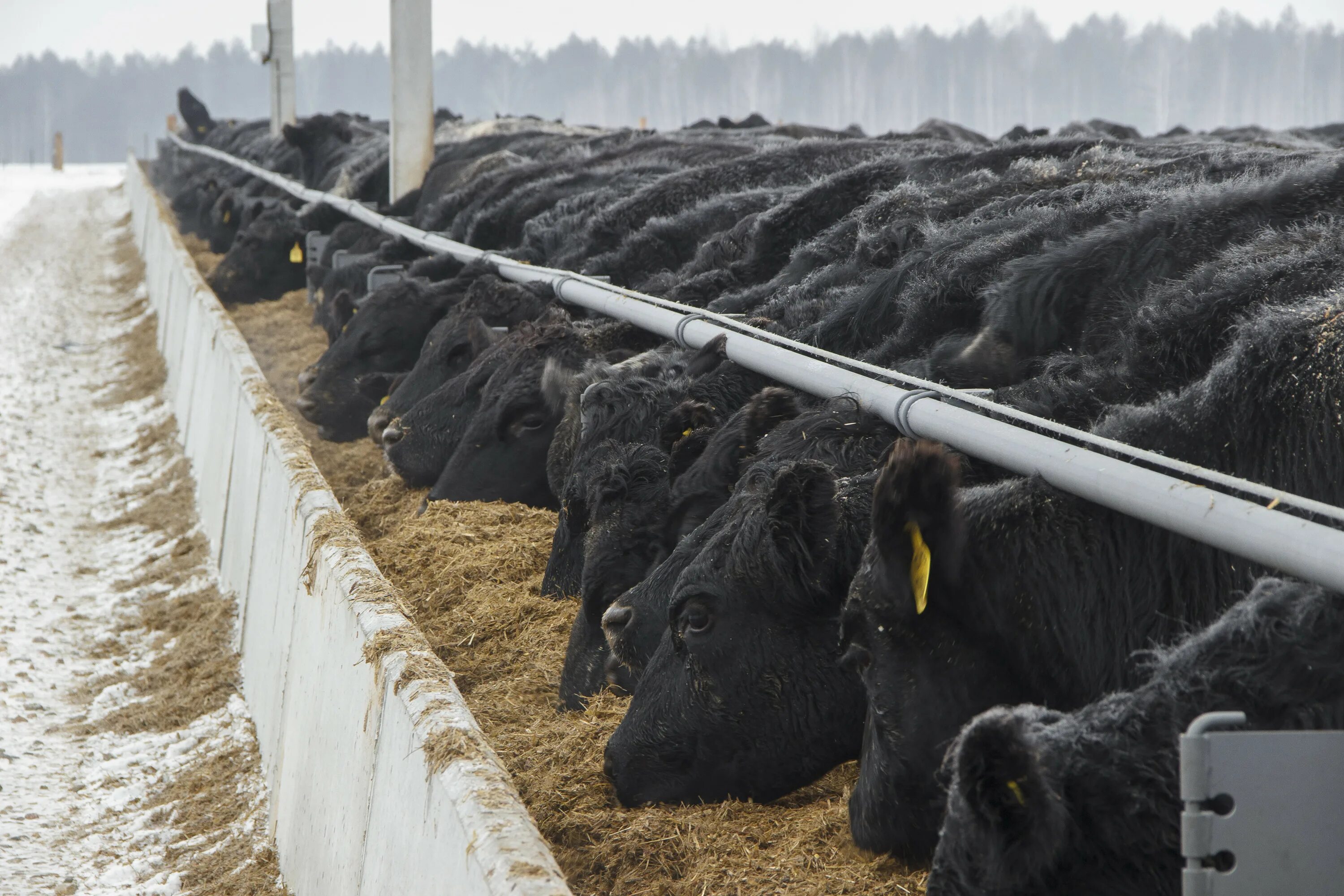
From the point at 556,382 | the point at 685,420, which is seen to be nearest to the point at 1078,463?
the point at 685,420

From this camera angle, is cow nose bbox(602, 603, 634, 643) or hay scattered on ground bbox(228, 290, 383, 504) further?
hay scattered on ground bbox(228, 290, 383, 504)

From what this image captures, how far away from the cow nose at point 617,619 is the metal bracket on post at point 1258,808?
194 centimetres

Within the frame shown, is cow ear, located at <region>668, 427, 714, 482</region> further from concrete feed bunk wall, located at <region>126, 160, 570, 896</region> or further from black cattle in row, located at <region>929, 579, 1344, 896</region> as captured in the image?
black cattle in row, located at <region>929, 579, 1344, 896</region>

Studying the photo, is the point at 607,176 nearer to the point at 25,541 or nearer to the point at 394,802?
the point at 25,541

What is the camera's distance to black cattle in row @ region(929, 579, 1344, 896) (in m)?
1.69

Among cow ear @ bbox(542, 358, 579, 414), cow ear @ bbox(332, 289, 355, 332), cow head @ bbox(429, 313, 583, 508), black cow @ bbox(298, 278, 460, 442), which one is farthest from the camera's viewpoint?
cow ear @ bbox(332, 289, 355, 332)

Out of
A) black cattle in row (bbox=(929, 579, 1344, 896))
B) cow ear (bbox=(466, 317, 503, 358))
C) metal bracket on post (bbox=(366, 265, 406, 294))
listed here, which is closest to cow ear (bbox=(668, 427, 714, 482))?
black cattle in row (bbox=(929, 579, 1344, 896))

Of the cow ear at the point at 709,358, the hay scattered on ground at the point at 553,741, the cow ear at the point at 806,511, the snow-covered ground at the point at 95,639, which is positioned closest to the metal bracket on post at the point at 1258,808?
the hay scattered on ground at the point at 553,741

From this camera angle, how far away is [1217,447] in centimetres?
239

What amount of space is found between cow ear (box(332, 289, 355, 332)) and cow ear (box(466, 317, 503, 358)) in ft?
9.87

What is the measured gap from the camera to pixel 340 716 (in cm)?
349

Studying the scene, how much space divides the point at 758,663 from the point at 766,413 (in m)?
0.86

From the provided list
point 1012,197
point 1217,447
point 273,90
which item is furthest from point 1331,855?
point 273,90

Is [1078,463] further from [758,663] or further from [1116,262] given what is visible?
[1116,262]
